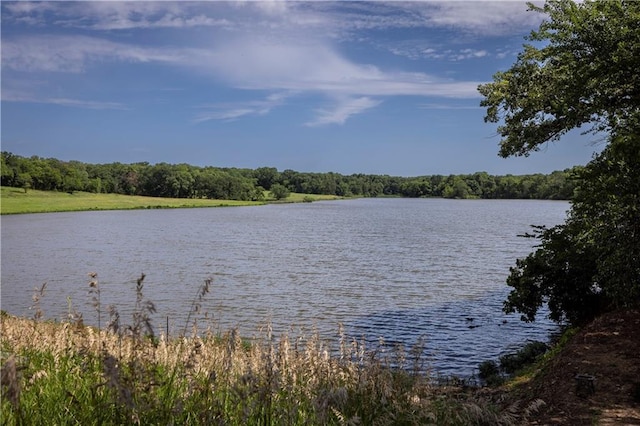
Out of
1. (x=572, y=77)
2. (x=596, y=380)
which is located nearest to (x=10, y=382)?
(x=596, y=380)

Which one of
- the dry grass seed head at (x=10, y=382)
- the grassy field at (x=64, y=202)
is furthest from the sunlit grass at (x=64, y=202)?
the dry grass seed head at (x=10, y=382)

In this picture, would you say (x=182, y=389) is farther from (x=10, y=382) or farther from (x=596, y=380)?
(x=596, y=380)

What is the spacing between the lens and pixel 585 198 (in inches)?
585

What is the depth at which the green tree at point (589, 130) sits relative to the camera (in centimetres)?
1317

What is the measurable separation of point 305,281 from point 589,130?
66.2 feet

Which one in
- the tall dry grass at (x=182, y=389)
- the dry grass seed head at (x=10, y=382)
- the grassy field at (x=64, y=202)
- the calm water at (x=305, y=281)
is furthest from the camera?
the grassy field at (x=64, y=202)

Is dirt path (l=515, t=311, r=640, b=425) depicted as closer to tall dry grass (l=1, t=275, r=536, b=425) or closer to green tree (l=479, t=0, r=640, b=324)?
green tree (l=479, t=0, r=640, b=324)

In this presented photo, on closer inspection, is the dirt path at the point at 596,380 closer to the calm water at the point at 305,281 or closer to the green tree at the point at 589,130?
the green tree at the point at 589,130

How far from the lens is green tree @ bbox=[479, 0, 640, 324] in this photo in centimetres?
1317

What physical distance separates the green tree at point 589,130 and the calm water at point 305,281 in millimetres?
3332

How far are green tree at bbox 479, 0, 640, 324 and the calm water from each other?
3.33 meters

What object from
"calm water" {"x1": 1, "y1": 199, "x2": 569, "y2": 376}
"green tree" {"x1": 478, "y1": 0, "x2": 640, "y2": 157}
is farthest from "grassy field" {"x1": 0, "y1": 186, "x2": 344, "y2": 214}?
"green tree" {"x1": 478, "y1": 0, "x2": 640, "y2": 157}

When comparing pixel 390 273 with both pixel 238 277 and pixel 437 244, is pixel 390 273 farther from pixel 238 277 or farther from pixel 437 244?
pixel 437 244

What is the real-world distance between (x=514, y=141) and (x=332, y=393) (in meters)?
16.8
